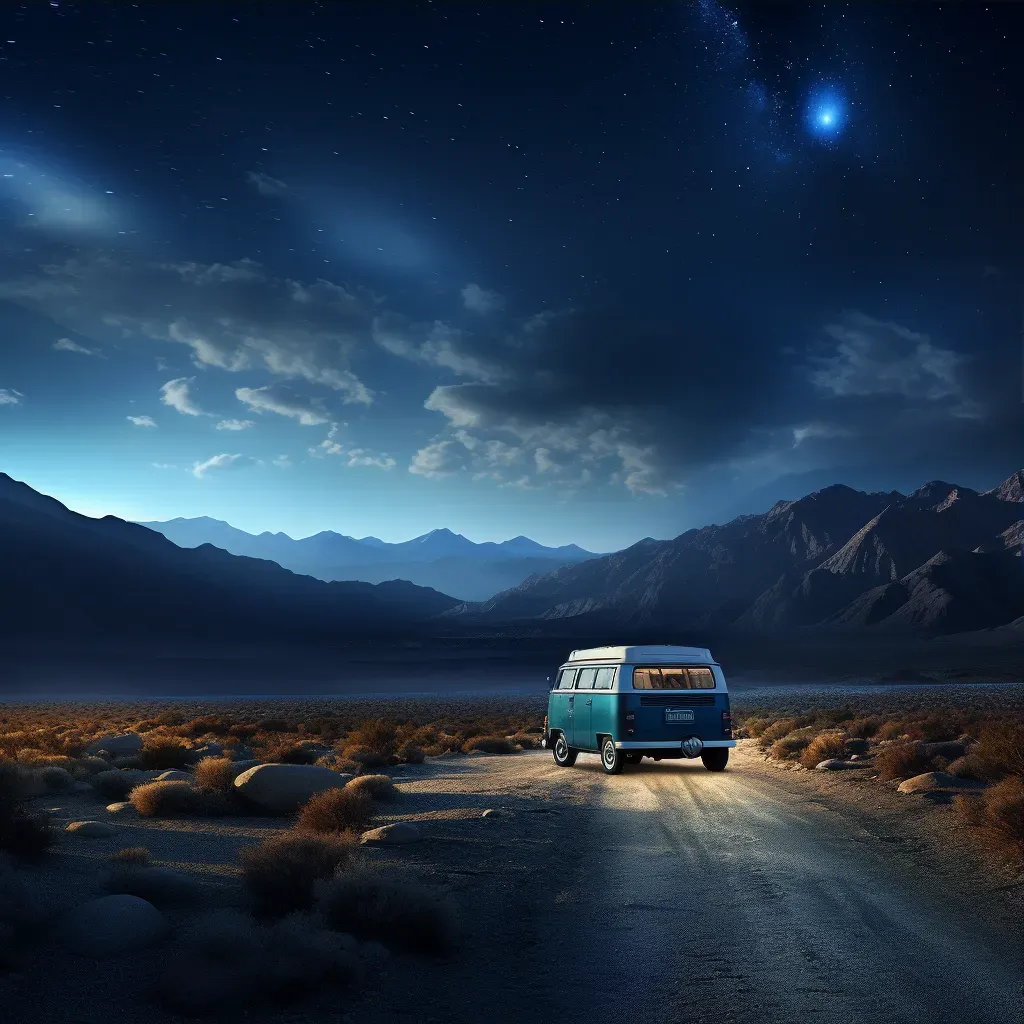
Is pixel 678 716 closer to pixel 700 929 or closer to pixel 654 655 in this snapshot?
pixel 654 655

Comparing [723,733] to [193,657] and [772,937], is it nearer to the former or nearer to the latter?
[772,937]

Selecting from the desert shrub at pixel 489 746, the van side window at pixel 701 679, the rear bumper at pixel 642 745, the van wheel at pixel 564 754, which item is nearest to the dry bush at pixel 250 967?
the rear bumper at pixel 642 745

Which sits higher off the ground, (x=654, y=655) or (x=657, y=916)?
(x=654, y=655)

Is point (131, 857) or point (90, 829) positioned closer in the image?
point (131, 857)

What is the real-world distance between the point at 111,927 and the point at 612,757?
13.0 m

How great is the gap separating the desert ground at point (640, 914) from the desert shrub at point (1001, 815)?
10.4 inches

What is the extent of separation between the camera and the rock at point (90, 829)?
10.4m

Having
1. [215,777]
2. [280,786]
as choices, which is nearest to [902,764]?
[280,786]

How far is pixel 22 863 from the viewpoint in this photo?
8.24m

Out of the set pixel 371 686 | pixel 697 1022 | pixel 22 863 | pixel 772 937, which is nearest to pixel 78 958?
pixel 22 863

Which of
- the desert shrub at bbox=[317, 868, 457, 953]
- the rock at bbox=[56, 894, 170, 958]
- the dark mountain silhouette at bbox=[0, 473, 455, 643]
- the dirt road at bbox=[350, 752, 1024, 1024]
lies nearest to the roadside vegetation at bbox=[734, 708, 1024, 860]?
the dirt road at bbox=[350, 752, 1024, 1024]

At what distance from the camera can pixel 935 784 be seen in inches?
567

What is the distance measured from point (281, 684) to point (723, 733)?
12837 centimetres

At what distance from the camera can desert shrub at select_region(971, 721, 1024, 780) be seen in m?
13.3
